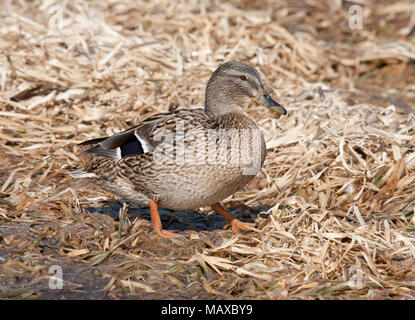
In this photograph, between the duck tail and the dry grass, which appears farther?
the duck tail

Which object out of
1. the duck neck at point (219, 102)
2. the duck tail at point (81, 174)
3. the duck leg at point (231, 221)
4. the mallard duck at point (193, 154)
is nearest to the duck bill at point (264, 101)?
the mallard duck at point (193, 154)

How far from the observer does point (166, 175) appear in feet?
15.3

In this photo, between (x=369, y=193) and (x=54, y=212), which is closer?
(x=54, y=212)

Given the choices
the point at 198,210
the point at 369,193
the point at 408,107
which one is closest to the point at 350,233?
the point at 369,193

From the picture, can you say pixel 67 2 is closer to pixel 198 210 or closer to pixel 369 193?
pixel 198 210

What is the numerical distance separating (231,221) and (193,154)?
0.74 m

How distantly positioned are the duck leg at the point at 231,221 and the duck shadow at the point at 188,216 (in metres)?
0.16

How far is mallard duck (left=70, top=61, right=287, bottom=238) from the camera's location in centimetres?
461

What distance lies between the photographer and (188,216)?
17.9 feet

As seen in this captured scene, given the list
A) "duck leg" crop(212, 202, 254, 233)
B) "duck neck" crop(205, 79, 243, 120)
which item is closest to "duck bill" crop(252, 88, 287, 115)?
"duck neck" crop(205, 79, 243, 120)

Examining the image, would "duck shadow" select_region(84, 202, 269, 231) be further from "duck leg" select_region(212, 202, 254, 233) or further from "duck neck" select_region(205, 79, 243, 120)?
"duck neck" select_region(205, 79, 243, 120)

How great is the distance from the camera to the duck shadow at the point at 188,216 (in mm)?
5293

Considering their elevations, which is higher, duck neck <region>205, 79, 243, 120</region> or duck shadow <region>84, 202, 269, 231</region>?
duck neck <region>205, 79, 243, 120</region>

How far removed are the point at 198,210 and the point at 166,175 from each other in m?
0.98
